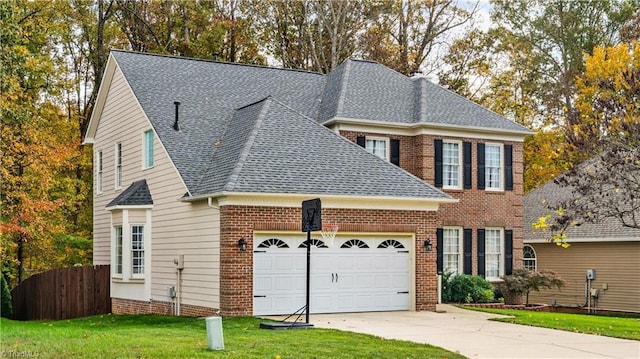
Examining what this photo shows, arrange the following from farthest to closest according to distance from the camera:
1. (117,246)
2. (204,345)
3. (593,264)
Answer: (593,264), (117,246), (204,345)

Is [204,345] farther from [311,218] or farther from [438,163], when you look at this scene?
[438,163]

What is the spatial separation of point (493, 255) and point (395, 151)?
509cm

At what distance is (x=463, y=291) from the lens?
27.4 meters

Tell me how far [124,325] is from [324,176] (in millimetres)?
6135

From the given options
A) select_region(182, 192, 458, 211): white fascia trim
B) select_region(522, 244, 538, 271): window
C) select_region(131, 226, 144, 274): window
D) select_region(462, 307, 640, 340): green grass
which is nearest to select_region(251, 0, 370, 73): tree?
select_region(522, 244, 538, 271): window

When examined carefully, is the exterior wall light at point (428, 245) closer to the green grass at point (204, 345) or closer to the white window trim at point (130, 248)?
the green grass at point (204, 345)

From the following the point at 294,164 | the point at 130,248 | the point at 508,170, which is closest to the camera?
the point at 294,164

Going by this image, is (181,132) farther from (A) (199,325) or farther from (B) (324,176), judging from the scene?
(A) (199,325)

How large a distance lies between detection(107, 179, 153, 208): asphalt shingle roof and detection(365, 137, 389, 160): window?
24.4ft

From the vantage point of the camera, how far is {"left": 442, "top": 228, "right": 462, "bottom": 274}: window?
1129 inches

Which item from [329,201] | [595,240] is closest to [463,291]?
[595,240]

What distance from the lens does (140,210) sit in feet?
84.0

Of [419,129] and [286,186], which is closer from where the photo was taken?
[286,186]

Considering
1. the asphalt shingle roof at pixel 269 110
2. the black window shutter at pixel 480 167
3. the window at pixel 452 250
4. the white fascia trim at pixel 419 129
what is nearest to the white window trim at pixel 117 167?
the asphalt shingle roof at pixel 269 110
